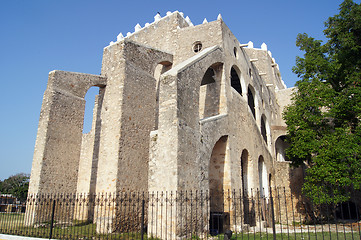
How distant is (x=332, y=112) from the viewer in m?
13.0

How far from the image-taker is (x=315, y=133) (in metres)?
13.5

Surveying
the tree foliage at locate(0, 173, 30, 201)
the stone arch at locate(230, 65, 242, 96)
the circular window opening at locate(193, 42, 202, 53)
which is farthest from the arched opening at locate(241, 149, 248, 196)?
the tree foliage at locate(0, 173, 30, 201)

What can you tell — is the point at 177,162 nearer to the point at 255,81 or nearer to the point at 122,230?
the point at 122,230

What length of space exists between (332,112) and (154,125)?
322 inches

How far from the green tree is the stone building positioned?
2.51m

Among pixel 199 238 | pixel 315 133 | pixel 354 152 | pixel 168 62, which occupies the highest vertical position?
pixel 168 62

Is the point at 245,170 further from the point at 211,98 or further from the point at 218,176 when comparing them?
the point at 211,98

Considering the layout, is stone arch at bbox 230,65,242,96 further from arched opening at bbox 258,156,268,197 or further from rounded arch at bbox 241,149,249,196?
arched opening at bbox 258,156,268,197

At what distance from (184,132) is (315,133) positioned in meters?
7.99

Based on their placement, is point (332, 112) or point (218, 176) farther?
point (332, 112)

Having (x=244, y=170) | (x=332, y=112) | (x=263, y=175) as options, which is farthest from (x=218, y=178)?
(x=332, y=112)

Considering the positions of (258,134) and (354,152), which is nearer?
(354,152)

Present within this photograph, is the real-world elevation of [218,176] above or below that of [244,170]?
below

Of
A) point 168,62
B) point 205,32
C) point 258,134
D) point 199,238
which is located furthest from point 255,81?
point 199,238
